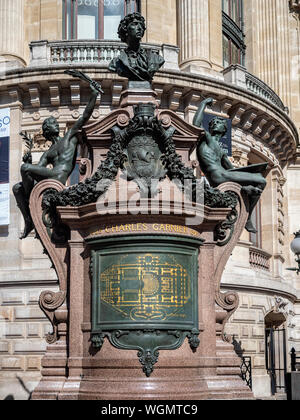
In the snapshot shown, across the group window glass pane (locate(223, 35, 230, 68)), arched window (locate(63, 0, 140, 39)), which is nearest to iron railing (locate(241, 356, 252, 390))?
window glass pane (locate(223, 35, 230, 68))

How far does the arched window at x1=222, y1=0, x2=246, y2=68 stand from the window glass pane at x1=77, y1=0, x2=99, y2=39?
5675 mm

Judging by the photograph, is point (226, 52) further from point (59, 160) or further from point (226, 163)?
point (59, 160)

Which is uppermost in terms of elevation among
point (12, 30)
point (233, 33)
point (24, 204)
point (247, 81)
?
point (233, 33)

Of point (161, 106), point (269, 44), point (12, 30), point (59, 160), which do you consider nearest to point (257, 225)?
point (161, 106)

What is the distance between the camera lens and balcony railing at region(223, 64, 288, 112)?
2923 centimetres

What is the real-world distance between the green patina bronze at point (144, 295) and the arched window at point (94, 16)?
19482 mm

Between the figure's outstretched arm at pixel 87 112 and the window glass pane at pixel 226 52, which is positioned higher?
the window glass pane at pixel 226 52

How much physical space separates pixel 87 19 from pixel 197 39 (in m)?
4.30

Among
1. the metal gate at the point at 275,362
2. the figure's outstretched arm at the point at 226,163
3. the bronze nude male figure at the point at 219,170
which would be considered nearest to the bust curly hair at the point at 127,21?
the bronze nude male figure at the point at 219,170

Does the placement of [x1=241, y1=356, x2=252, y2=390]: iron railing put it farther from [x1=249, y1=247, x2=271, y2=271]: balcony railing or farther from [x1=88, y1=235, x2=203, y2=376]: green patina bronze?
[x1=88, y1=235, x2=203, y2=376]: green patina bronze

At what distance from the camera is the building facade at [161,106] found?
25.9 m

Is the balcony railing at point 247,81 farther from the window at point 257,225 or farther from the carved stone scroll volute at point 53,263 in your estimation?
the carved stone scroll volute at point 53,263

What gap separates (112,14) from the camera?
3019 cm

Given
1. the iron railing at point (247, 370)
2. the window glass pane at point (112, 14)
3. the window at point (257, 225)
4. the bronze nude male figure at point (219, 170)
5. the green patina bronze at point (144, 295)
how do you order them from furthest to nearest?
the window at point (257, 225) < the window glass pane at point (112, 14) < the iron railing at point (247, 370) < the bronze nude male figure at point (219, 170) < the green patina bronze at point (144, 295)
